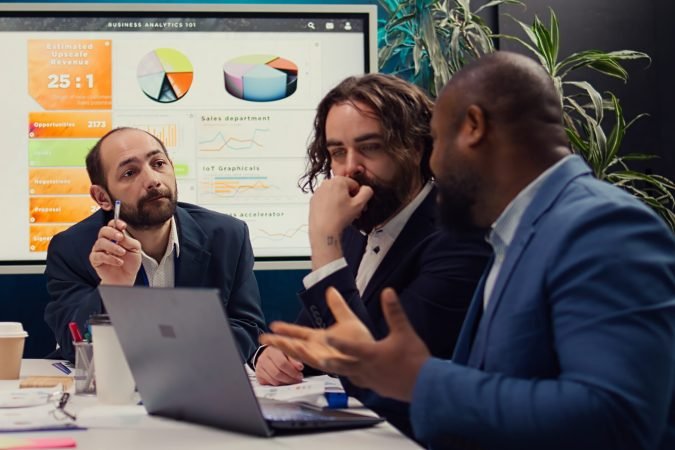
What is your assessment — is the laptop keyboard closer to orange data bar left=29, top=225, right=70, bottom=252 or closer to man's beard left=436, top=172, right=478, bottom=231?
man's beard left=436, top=172, right=478, bottom=231

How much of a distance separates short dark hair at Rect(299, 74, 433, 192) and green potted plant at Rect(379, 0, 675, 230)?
139 cm

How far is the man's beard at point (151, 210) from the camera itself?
2957mm

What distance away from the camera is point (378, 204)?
2314 mm

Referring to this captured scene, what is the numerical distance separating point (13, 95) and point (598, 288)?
316 cm

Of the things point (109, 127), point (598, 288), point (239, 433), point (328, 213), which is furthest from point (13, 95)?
point (598, 288)

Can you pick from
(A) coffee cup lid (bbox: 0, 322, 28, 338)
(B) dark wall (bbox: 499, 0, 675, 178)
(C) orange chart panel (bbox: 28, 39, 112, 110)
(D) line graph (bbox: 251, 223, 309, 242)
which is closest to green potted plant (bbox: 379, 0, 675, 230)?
(B) dark wall (bbox: 499, 0, 675, 178)

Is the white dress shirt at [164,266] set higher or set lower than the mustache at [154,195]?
lower

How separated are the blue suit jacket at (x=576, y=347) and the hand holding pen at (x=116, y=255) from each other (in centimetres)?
134

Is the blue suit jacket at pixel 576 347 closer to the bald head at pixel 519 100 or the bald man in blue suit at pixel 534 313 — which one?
the bald man in blue suit at pixel 534 313

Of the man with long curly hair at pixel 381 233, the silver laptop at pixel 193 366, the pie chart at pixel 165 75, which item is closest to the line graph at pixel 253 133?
the pie chart at pixel 165 75

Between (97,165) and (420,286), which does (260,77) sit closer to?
(97,165)

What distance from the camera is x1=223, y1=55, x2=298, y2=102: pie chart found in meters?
3.96

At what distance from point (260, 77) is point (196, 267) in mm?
1230

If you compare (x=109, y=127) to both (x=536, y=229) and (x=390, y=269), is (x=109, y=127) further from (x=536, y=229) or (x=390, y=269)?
(x=536, y=229)
